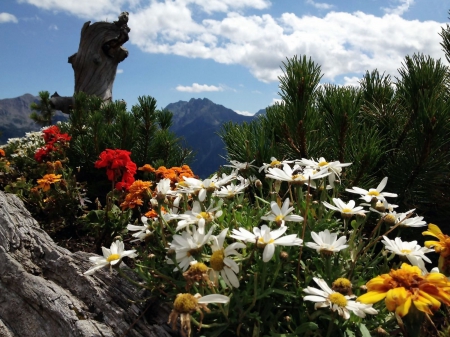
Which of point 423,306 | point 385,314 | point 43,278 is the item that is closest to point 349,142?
point 385,314

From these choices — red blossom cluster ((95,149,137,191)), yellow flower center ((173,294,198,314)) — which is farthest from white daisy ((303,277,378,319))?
red blossom cluster ((95,149,137,191))

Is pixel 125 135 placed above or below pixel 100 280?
above

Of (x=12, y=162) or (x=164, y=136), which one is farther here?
(x=12, y=162)

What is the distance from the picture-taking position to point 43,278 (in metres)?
1.95

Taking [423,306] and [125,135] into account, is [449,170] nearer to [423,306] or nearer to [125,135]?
[423,306]

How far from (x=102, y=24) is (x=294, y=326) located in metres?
8.58

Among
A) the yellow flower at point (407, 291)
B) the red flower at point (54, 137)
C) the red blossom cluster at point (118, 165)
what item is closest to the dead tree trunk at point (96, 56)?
the red flower at point (54, 137)

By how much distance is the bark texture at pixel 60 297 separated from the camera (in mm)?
1653

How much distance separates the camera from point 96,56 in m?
8.41

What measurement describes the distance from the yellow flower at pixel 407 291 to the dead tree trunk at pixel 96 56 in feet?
27.3

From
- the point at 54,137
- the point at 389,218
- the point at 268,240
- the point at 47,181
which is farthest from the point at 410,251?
the point at 54,137

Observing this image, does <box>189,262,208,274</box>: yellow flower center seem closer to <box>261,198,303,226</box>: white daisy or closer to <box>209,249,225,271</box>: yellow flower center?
<box>209,249,225,271</box>: yellow flower center

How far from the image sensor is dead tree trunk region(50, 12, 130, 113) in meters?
8.47

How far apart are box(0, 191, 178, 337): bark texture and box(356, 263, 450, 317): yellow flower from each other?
0.93m
